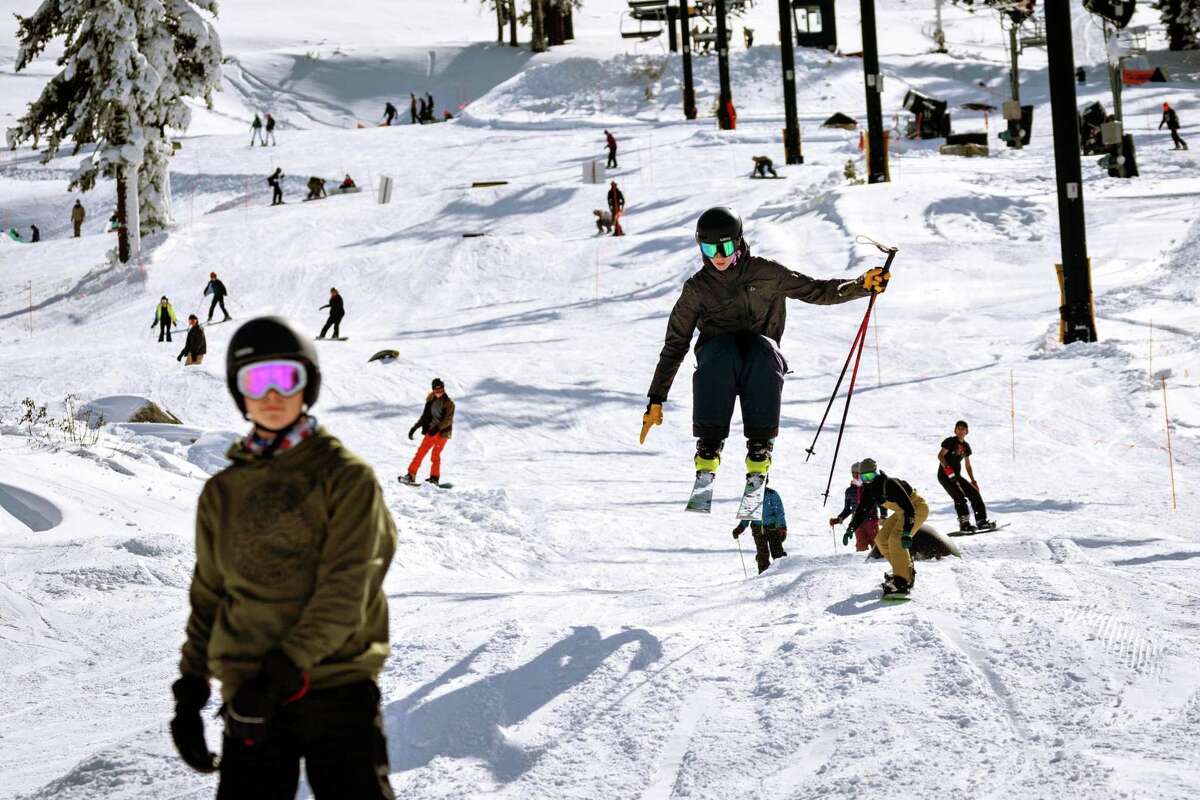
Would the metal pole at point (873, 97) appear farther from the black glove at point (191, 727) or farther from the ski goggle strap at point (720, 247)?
the black glove at point (191, 727)

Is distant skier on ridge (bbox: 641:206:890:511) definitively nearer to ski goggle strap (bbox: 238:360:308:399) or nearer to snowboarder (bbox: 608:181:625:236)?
ski goggle strap (bbox: 238:360:308:399)

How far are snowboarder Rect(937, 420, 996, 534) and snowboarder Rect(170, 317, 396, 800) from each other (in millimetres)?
10100

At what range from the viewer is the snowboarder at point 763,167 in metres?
36.2

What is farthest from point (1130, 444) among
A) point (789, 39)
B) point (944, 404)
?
point (789, 39)

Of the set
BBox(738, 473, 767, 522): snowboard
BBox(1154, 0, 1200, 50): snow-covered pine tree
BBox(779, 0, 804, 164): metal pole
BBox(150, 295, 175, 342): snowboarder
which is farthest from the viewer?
BBox(1154, 0, 1200, 50): snow-covered pine tree

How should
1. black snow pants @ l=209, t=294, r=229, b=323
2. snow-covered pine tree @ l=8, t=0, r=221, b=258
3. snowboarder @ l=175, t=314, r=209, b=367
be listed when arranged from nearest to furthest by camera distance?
snowboarder @ l=175, t=314, r=209, b=367 → black snow pants @ l=209, t=294, r=229, b=323 → snow-covered pine tree @ l=8, t=0, r=221, b=258

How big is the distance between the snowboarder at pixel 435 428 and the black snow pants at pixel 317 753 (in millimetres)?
13038

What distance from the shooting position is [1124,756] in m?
5.40

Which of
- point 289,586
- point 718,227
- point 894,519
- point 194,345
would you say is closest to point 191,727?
point 289,586

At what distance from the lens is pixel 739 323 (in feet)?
28.8

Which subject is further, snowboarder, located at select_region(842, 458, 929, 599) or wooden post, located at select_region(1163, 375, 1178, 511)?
wooden post, located at select_region(1163, 375, 1178, 511)

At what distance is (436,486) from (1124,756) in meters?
11.5

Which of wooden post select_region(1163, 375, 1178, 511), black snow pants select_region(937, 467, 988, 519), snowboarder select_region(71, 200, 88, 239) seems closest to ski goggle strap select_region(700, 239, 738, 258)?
black snow pants select_region(937, 467, 988, 519)

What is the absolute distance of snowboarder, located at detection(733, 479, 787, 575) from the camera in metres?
11.4
